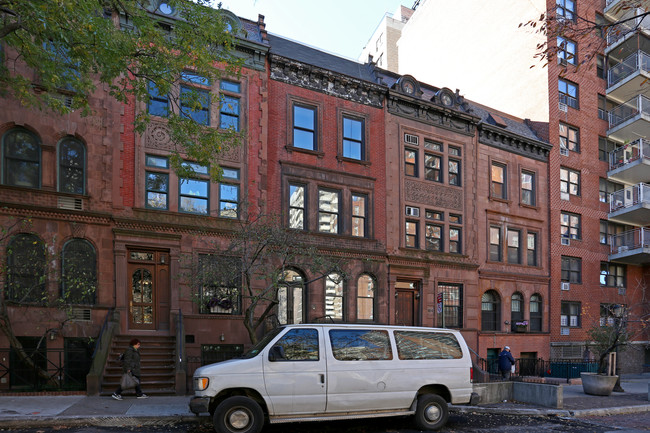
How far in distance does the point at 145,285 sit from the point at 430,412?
410 inches

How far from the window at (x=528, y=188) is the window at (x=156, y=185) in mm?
18395

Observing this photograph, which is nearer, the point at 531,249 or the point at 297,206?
the point at 297,206

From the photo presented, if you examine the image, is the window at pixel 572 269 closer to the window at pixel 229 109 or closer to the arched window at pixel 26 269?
the window at pixel 229 109

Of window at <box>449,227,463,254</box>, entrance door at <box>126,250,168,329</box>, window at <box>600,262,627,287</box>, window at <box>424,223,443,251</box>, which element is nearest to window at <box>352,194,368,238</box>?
window at <box>424,223,443,251</box>

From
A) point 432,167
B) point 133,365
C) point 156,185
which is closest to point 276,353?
point 133,365

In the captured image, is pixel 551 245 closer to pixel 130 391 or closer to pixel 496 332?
pixel 496 332

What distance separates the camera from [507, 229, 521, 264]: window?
25625 mm

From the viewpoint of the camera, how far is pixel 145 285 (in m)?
16.6

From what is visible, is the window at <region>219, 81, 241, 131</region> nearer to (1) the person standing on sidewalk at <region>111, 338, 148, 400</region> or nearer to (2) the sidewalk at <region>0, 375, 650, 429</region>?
(1) the person standing on sidewalk at <region>111, 338, 148, 400</region>

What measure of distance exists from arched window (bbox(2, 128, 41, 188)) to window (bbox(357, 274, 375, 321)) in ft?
39.4

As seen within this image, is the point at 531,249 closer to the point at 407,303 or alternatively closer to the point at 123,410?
the point at 407,303

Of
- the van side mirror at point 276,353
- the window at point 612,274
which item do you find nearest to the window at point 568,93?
the window at point 612,274

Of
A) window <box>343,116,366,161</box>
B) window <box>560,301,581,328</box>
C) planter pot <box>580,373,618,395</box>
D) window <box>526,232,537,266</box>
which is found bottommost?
planter pot <box>580,373,618,395</box>

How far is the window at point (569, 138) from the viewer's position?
28.3 metres
